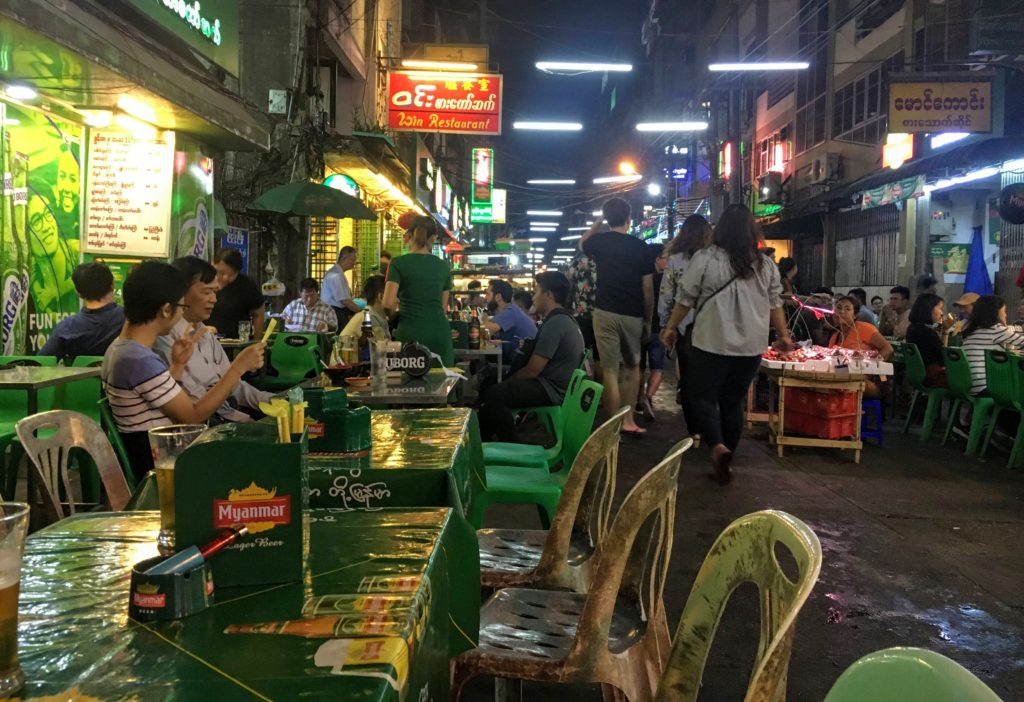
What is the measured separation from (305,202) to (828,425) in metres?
6.61

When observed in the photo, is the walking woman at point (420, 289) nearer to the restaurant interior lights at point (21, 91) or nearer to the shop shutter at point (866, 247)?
the restaurant interior lights at point (21, 91)

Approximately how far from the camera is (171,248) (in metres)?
8.54

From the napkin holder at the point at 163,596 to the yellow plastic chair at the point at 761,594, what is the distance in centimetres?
104

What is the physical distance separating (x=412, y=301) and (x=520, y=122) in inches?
587

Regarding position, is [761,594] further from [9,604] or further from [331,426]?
[331,426]

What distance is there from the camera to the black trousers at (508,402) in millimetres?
6824

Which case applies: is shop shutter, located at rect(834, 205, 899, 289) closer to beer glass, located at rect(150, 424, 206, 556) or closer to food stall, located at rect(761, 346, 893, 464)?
food stall, located at rect(761, 346, 893, 464)

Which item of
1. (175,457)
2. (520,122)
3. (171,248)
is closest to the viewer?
(175,457)

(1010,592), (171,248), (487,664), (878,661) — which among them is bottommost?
(1010,592)

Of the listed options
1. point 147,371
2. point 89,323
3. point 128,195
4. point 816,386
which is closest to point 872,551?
point 816,386

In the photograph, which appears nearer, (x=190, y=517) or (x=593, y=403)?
(x=190, y=517)

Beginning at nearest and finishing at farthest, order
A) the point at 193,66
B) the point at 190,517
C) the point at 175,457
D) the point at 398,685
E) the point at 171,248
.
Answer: the point at 398,685, the point at 190,517, the point at 175,457, the point at 171,248, the point at 193,66

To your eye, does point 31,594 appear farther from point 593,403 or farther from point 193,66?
point 193,66

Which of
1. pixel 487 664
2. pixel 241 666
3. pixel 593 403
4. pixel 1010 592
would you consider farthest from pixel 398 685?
pixel 1010 592
